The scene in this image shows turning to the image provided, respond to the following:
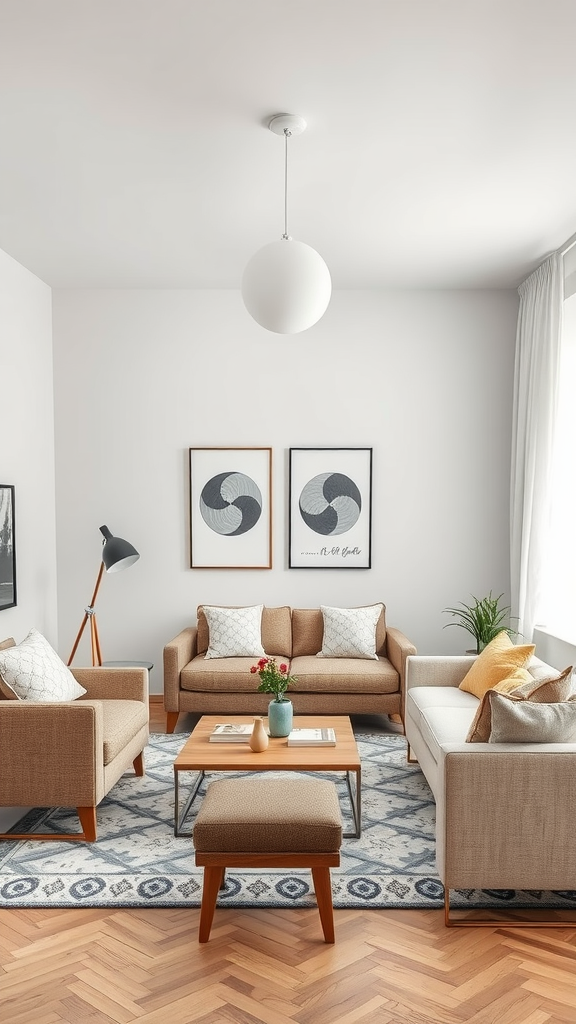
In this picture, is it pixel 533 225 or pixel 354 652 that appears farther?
pixel 354 652

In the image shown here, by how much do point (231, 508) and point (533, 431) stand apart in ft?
6.99

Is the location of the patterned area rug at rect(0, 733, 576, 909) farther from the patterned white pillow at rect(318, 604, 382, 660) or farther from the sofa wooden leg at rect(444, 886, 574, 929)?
the patterned white pillow at rect(318, 604, 382, 660)

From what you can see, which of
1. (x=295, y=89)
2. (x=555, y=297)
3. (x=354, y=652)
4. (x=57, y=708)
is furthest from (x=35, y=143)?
(x=354, y=652)

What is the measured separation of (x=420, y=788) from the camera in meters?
3.96

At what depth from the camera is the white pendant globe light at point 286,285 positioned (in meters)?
2.93

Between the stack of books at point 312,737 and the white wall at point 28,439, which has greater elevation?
the white wall at point 28,439

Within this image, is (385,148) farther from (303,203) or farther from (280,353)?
(280,353)

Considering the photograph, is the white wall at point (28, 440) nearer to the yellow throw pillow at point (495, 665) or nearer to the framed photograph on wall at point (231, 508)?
the framed photograph on wall at point (231, 508)

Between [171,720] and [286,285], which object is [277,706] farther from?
[286,285]

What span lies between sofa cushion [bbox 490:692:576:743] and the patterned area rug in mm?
605

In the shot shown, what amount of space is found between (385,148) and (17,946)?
131 inches

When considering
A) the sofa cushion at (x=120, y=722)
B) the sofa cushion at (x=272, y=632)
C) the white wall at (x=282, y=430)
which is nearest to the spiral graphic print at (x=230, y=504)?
the white wall at (x=282, y=430)

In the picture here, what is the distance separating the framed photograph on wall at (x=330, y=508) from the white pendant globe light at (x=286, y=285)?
2.71 metres

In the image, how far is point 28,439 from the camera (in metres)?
5.23
